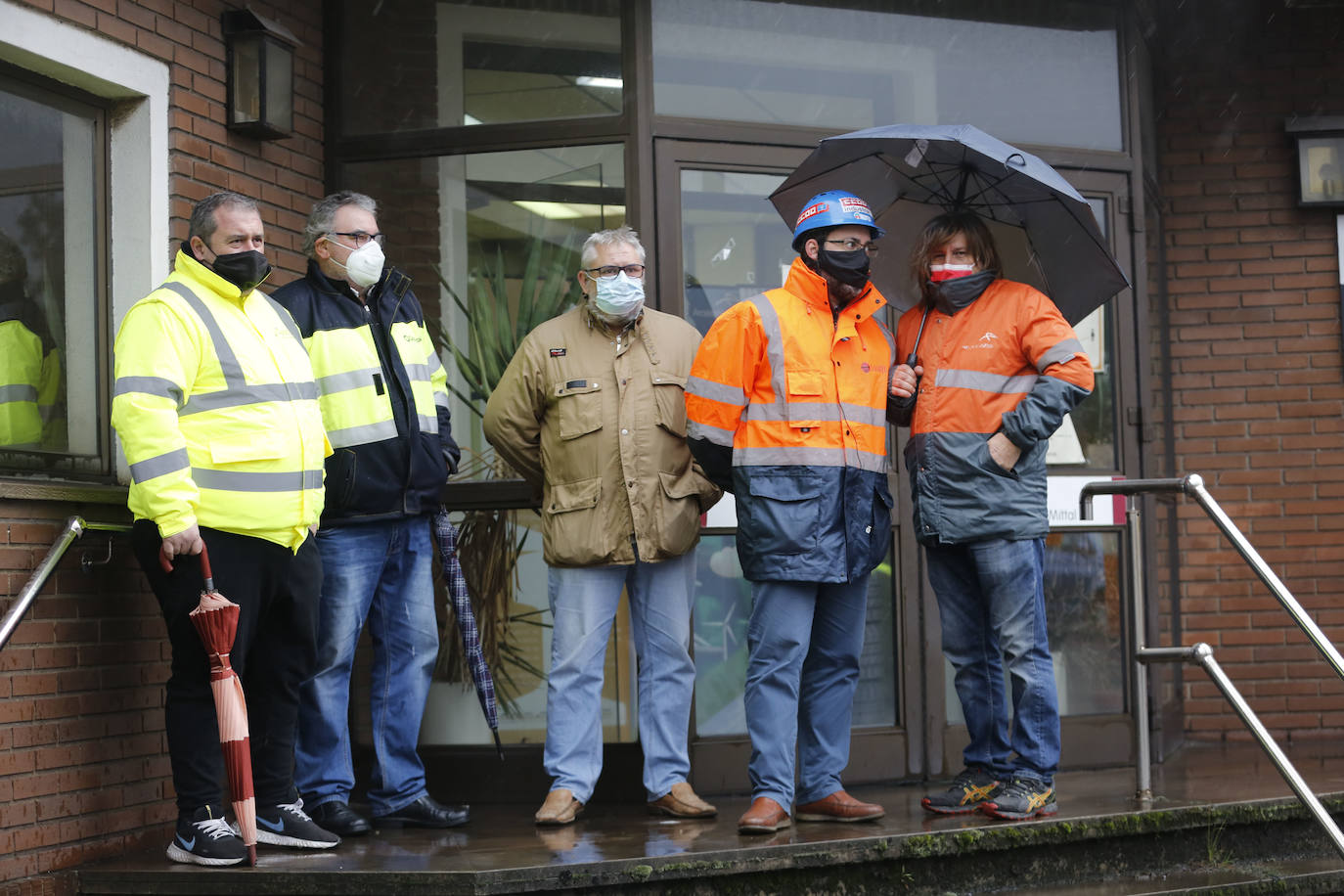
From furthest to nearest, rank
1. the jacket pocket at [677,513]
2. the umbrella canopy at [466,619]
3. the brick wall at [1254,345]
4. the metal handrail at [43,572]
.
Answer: the brick wall at [1254,345], the umbrella canopy at [466,619], the jacket pocket at [677,513], the metal handrail at [43,572]

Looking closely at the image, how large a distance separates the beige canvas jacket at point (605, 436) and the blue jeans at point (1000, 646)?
2.75ft

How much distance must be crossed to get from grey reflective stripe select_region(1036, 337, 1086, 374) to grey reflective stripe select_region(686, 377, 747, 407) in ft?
2.95

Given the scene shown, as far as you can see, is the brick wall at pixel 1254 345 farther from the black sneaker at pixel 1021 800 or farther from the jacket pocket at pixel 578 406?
the jacket pocket at pixel 578 406

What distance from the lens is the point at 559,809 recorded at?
4.66m

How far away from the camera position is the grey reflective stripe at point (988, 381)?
177 inches

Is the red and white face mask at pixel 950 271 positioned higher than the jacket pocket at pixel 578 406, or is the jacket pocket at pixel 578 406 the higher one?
the red and white face mask at pixel 950 271

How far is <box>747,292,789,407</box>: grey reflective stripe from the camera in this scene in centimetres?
435

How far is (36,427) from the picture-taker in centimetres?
447

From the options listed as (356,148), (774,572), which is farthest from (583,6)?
(774,572)

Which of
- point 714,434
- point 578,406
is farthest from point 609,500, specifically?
point 714,434

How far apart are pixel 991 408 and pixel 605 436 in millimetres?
1208

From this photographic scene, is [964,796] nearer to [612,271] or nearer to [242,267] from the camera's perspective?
[612,271]

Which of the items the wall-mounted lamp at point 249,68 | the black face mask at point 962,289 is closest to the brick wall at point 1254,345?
the black face mask at point 962,289

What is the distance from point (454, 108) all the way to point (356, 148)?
41 cm
